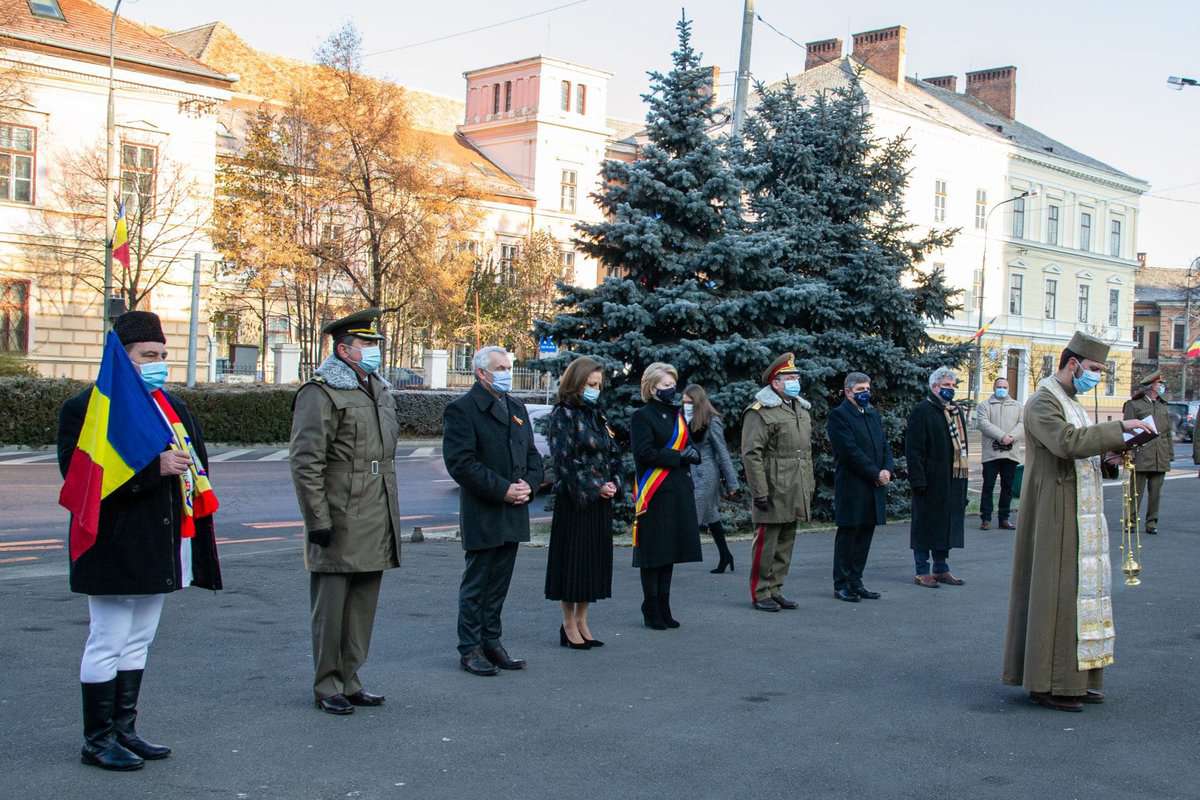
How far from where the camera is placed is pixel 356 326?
688 centimetres

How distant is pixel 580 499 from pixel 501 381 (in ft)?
3.59

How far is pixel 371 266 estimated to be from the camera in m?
39.4

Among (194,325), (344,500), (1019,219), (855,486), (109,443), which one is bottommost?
(855,486)

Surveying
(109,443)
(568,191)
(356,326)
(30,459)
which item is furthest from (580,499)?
(568,191)

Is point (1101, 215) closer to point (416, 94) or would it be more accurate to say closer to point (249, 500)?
point (416, 94)

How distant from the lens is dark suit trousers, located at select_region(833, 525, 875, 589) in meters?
10.9

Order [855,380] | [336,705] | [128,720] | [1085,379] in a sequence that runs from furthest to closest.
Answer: [855,380] < [1085,379] < [336,705] < [128,720]

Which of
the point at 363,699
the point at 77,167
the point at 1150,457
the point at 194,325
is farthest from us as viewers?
the point at 77,167

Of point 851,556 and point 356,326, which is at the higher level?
point 356,326

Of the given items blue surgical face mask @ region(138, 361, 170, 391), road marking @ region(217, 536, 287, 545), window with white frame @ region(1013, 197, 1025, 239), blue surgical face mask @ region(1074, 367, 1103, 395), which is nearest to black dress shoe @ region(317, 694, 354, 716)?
blue surgical face mask @ region(138, 361, 170, 391)

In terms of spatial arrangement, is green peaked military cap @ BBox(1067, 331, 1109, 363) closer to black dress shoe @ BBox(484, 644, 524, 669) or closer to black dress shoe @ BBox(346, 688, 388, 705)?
black dress shoe @ BBox(484, 644, 524, 669)

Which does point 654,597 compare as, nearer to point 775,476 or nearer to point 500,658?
point 775,476

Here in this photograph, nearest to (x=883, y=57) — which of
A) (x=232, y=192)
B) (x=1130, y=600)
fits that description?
(x=232, y=192)

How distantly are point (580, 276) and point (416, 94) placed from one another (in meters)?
18.3
